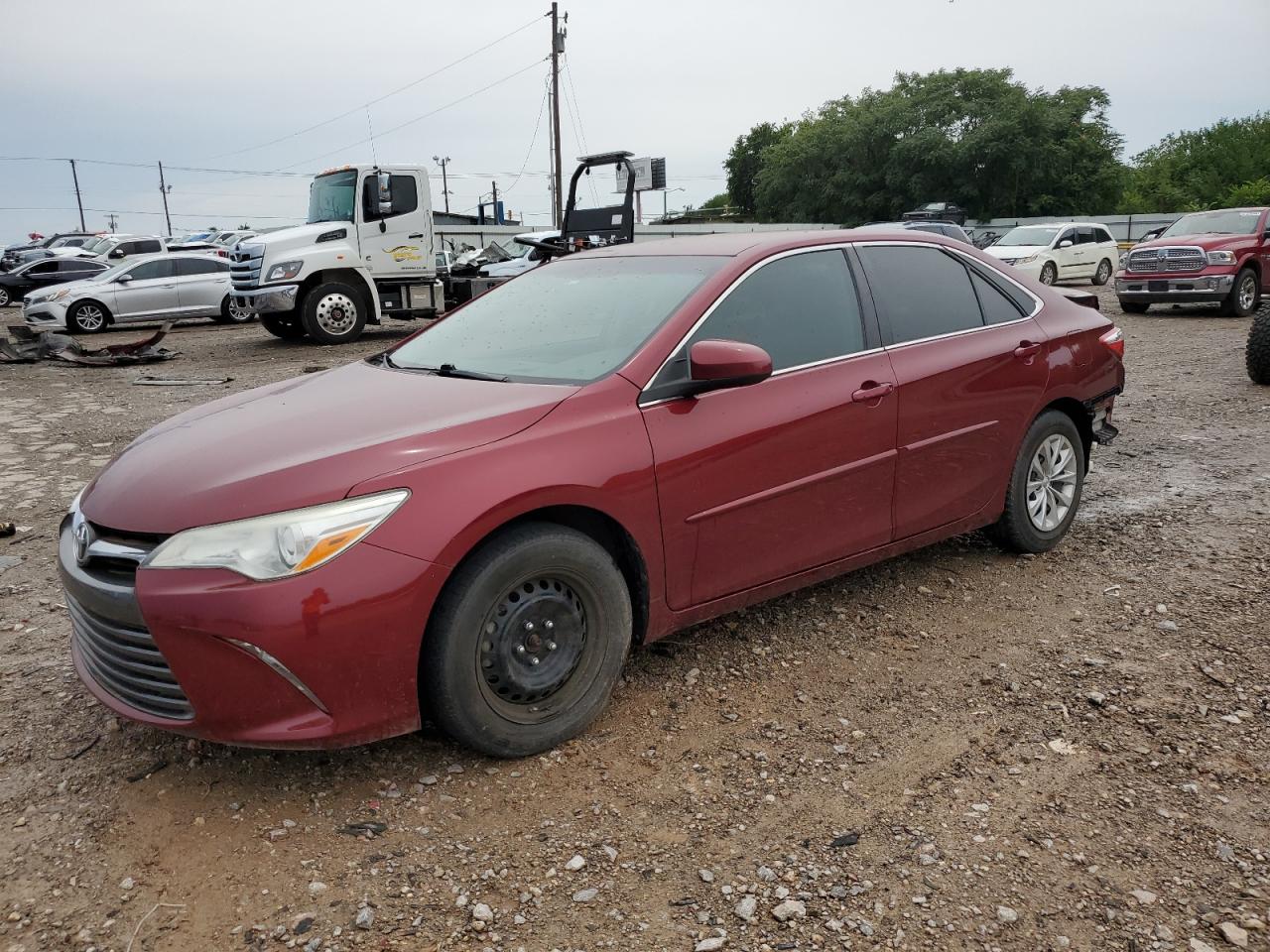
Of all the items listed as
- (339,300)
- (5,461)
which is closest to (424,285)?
(339,300)

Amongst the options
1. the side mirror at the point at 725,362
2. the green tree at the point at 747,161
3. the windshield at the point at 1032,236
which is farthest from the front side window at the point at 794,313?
the green tree at the point at 747,161

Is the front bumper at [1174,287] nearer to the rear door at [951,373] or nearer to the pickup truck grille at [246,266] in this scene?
the rear door at [951,373]

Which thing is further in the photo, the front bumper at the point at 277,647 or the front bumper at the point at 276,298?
the front bumper at the point at 276,298

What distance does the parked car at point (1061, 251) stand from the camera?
2150 cm

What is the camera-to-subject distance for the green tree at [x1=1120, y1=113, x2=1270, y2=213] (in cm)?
6088

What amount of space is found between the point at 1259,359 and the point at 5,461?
35.3 feet

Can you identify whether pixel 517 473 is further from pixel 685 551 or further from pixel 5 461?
pixel 5 461

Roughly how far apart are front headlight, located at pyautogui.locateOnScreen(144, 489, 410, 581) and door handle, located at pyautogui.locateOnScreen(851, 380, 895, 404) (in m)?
1.90

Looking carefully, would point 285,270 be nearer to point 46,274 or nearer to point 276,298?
point 276,298

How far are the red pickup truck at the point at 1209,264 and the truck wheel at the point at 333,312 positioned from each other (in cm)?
1253

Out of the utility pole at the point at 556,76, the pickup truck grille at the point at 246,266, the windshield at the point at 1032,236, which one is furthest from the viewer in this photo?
the utility pole at the point at 556,76

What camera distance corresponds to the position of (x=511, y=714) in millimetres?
3014

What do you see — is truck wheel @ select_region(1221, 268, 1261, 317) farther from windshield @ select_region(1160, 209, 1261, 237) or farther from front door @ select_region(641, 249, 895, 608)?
front door @ select_region(641, 249, 895, 608)

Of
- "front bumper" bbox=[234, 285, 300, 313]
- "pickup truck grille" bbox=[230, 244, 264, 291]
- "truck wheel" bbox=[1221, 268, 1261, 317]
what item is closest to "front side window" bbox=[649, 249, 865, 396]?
"front bumper" bbox=[234, 285, 300, 313]
